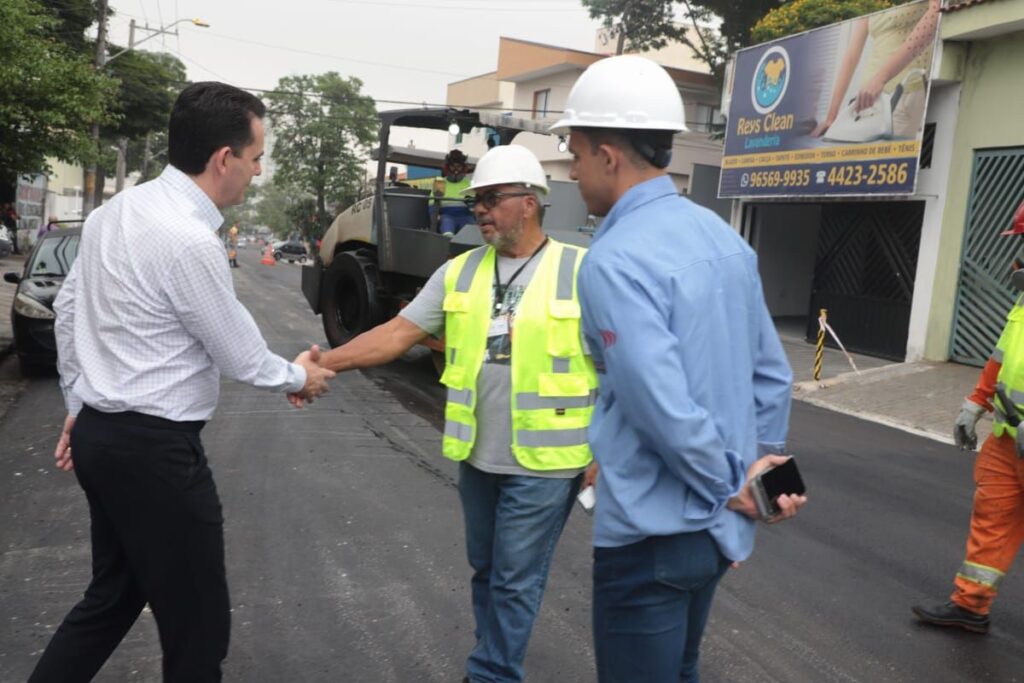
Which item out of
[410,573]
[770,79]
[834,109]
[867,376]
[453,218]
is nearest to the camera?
[410,573]

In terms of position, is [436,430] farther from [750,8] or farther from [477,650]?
[750,8]

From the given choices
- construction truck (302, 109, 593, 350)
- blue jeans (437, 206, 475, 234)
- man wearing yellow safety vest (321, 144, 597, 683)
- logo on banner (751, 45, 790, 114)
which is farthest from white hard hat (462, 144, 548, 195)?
logo on banner (751, 45, 790, 114)

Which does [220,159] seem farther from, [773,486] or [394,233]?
[394,233]

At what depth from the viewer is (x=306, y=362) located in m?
3.19

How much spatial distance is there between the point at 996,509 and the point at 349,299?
29.0 feet

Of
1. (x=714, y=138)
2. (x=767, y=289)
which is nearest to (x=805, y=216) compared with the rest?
(x=767, y=289)

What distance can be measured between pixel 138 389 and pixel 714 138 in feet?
96.8

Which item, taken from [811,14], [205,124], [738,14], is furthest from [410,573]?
[738,14]

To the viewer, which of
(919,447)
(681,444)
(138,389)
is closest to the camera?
(681,444)

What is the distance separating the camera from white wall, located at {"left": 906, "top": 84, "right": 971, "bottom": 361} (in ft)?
50.3

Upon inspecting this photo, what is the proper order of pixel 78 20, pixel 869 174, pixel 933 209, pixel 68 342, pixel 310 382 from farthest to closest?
pixel 78 20 < pixel 869 174 < pixel 933 209 < pixel 310 382 < pixel 68 342

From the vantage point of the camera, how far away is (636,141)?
7.25 ft

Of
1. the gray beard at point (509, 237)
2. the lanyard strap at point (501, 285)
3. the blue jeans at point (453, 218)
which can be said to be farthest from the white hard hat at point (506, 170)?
the blue jeans at point (453, 218)

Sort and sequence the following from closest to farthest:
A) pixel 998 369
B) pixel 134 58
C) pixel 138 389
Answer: pixel 138 389 < pixel 998 369 < pixel 134 58
